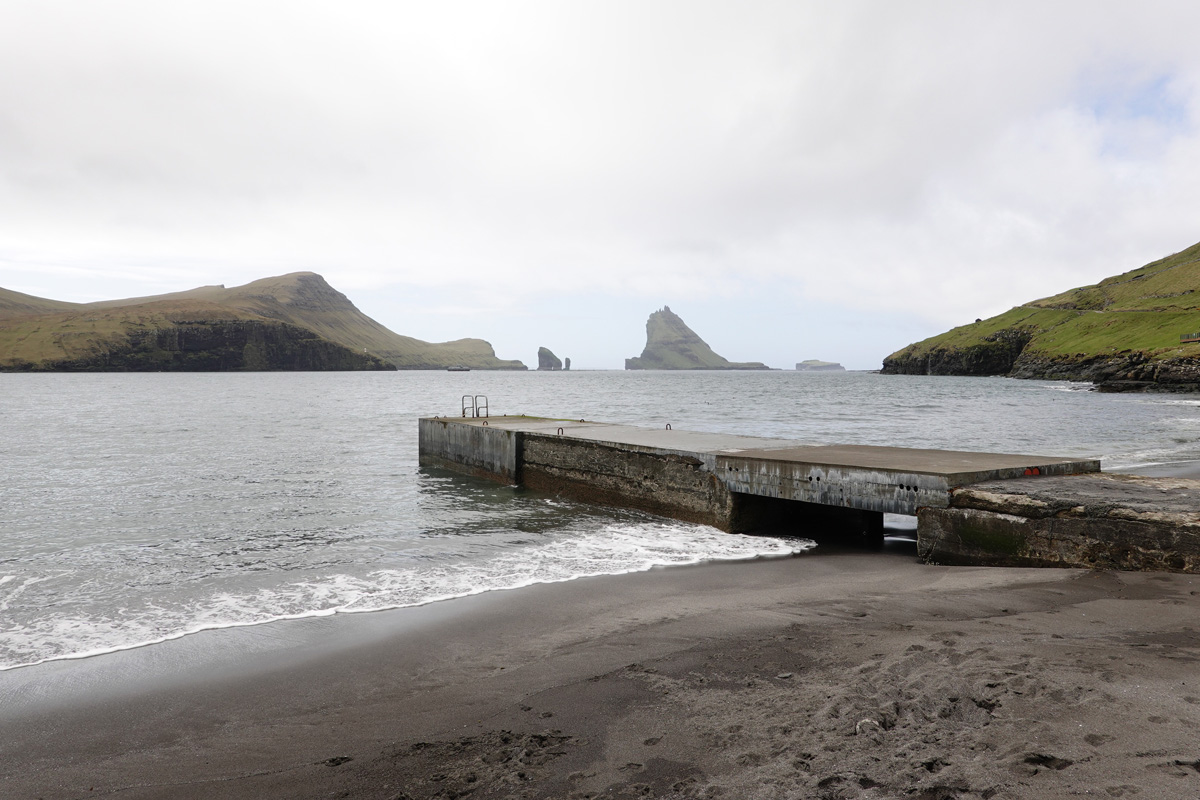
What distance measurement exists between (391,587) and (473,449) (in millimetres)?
10773

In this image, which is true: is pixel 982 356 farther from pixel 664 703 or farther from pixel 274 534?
pixel 664 703

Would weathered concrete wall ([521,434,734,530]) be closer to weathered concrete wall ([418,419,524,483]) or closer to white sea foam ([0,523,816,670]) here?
weathered concrete wall ([418,419,524,483])

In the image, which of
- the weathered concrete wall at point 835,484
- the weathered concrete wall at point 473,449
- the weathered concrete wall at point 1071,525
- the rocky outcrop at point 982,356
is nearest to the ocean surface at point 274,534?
the weathered concrete wall at point 473,449

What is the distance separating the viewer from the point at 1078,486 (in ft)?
28.2

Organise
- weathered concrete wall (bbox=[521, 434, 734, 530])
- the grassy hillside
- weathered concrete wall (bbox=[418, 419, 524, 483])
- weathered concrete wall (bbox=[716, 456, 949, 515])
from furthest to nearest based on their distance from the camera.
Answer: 1. the grassy hillside
2. weathered concrete wall (bbox=[418, 419, 524, 483])
3. weathered concrete wall (bbox=[521, 434, 734, 530])
4. weathered concrete wall (bbox=[716, 456, 949, 515])

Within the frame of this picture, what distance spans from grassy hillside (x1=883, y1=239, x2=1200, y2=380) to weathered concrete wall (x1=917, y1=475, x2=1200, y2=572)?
82605 millimetres

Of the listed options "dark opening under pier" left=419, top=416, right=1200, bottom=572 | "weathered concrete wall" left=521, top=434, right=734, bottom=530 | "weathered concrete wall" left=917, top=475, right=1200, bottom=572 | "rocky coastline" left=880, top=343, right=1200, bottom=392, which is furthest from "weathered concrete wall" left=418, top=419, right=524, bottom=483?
"rocky coastline" left=880, top=343, right=1200, bottom=392

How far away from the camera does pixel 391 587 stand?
341 inches

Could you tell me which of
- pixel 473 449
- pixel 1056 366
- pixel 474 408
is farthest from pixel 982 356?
pixel 473 449

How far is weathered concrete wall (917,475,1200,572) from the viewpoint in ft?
23.0

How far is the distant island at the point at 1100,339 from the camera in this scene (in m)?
77.2

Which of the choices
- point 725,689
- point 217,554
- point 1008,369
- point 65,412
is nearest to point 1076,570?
point 725,689

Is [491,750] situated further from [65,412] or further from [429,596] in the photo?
[65,412]

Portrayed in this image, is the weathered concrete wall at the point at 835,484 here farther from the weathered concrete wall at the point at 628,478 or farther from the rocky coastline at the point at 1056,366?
the rocky coastline at the point at 1056,366
